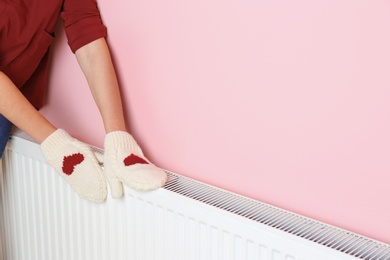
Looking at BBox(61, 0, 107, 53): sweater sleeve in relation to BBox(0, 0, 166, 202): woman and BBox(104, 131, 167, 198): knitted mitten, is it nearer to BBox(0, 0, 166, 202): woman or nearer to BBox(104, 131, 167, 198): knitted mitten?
BBox(0, 0, 166, 202): woman

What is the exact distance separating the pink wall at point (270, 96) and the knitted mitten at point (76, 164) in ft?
0.37

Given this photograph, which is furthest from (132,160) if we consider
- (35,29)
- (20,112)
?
(35,29)

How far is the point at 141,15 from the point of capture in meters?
1.00

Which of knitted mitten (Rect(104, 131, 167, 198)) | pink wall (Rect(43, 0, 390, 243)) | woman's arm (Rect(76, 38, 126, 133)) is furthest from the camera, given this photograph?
woman's arm (Rect(76, 38, 126, 133))

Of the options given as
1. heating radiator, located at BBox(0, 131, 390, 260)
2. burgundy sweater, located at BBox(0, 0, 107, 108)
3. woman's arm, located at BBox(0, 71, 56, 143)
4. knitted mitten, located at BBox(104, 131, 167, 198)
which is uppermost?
burgundy sweater, located at BBox(0, 0, 107, 108)

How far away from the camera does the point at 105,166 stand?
0.98 m

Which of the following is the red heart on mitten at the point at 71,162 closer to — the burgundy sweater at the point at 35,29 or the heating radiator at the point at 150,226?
the heating radiator at the point at 150,226

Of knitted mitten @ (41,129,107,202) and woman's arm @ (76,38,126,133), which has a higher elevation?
woman's arm @ (76,38,126,133)

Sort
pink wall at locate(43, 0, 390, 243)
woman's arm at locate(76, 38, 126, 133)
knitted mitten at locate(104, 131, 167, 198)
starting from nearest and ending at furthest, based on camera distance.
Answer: pink wall at locate(43, 0, 390, 243) < knitted mitten at locate(104, 131, 167, 198) < woman's arm at locate(76, 38, 126, 133)

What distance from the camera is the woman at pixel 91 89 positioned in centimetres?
97

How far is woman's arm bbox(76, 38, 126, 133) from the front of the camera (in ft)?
3.35

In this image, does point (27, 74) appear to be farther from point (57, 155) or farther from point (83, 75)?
point (57, 155)

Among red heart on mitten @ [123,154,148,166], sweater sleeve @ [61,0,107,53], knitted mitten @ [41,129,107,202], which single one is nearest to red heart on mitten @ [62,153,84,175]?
knitted mitten @ [41,129,107,202]

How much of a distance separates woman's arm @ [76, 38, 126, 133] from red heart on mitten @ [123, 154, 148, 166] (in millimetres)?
75
